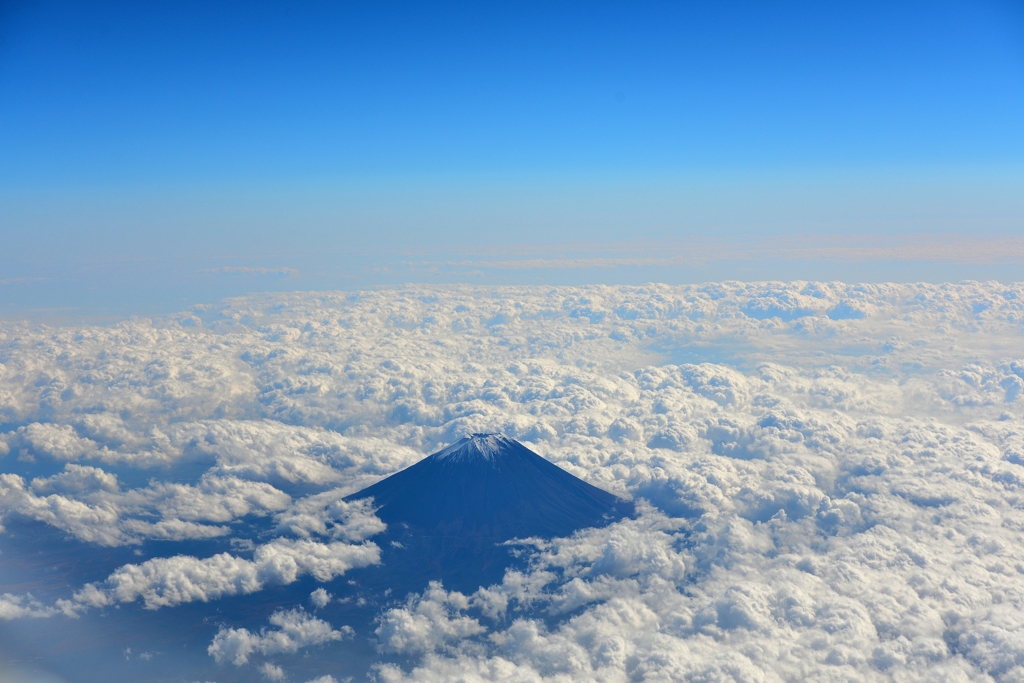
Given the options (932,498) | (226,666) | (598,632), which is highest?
(932,498)

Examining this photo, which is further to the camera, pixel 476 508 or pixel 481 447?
pixel 481 447

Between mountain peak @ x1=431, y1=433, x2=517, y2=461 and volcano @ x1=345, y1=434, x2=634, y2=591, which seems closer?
volcano @ x1=345, y1=434, x2=634, y2=591

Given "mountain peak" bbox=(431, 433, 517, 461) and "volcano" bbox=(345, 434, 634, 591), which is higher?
"mountain peak" bbox=(431, 433, 517, 461)

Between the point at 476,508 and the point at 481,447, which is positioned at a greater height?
the point at 481,447

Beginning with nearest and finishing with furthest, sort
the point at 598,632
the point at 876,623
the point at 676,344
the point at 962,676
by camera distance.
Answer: the point at 962,676 → the point at 876,623 → the point at 598,632 → the point at 676,344

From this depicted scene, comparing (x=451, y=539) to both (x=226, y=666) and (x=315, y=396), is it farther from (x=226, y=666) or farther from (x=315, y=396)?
(x=315, y=396)

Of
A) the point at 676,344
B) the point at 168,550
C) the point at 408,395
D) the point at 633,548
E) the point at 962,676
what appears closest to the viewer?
the point at 962,676

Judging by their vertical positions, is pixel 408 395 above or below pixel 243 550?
above

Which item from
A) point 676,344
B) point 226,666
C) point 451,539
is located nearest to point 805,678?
point 451,539

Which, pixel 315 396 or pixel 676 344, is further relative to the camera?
pixel 676 344
